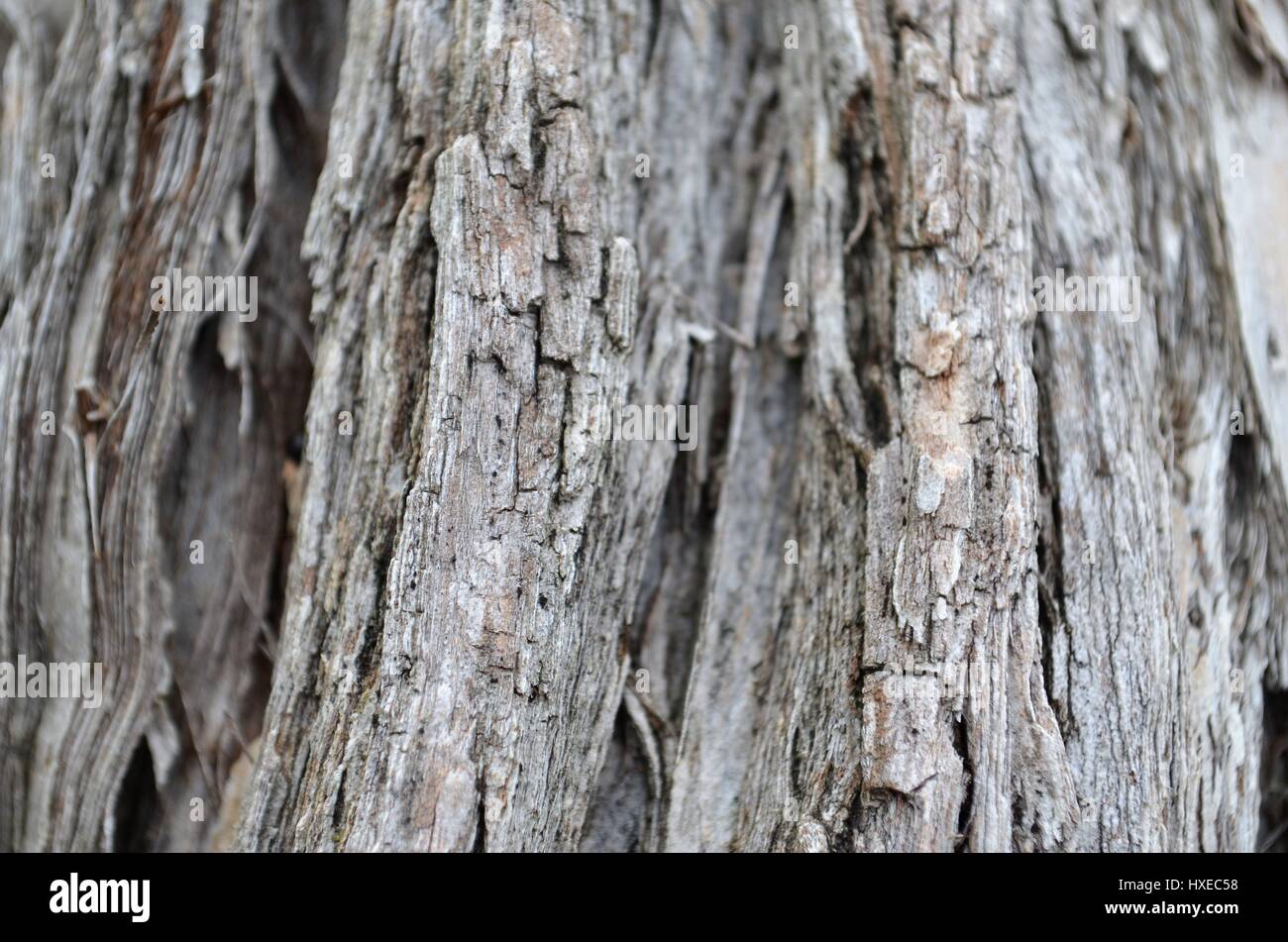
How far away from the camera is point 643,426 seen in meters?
3.20

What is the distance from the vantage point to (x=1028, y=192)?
3.34m

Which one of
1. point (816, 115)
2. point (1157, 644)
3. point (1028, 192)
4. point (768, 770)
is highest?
point (816, 115)

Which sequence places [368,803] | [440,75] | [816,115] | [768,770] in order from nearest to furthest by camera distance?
[368,803], [768,770], [440,75], [816,115]

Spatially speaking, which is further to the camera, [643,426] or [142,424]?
[142,424]

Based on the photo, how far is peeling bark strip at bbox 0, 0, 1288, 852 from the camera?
9.15 feet

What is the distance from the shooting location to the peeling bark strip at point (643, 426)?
9.15 feet

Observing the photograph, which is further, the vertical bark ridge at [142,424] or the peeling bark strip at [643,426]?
the vertical bark ridge at [142,424]

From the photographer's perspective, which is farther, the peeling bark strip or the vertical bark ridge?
the vertical bark ridge

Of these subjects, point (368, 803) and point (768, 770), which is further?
point (768, 770)

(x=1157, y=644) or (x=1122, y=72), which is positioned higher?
(x=1122, y=72)

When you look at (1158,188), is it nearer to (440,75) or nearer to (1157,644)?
(1157,644)

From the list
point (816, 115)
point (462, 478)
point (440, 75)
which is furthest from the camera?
point (816, 115)

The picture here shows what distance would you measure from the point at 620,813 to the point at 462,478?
129cm
